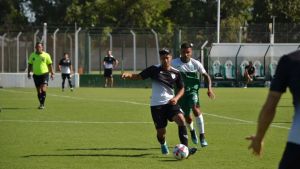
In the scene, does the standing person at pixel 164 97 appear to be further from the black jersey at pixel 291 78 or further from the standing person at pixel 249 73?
the standing person at pixel 249 73

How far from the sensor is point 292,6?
235 feet

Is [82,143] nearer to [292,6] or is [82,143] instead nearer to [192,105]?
[192,105]

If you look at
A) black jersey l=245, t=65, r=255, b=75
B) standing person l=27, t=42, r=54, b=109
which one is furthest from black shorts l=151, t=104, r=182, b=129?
black jersey l=245, t=65, r=255, b=75

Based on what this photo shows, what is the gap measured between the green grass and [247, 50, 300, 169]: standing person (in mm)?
4888

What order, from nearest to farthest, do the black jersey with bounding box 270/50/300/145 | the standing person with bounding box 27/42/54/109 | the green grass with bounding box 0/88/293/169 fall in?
the black jersey with bounding box 270/50/300/145 → the green grass with bounding box 0/88/293/169 → the standing person with bounding box 27/42/54/109

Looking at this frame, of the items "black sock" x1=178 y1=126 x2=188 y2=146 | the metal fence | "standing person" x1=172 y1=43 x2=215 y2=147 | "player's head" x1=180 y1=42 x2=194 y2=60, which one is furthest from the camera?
the metal fence

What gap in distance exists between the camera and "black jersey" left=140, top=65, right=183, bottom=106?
11688 mm

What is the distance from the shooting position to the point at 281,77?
5406 millimetres

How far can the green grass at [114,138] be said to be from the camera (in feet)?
35.1

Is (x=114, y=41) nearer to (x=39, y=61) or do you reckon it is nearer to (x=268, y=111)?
(x=39, y=61)

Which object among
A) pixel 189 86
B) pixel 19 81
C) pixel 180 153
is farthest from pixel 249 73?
pixel 180 153

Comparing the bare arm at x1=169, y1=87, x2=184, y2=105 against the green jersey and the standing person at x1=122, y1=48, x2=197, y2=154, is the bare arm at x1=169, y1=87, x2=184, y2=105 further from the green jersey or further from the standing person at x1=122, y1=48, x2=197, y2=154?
the green jersey

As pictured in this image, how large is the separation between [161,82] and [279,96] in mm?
6372

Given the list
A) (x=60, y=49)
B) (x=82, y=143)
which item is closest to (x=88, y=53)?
(x=60, y=49)
